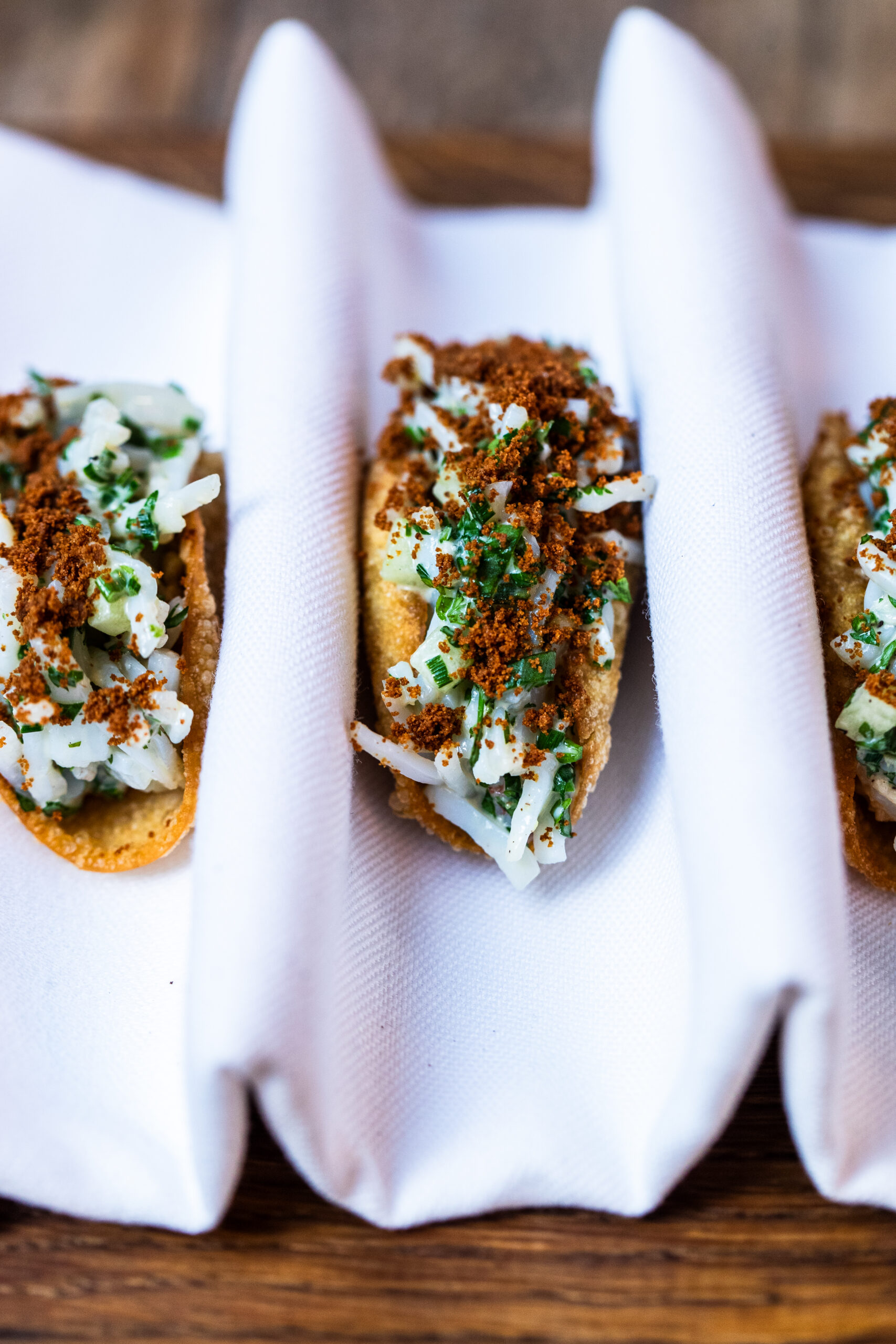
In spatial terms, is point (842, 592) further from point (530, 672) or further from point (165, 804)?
point (165, 804)

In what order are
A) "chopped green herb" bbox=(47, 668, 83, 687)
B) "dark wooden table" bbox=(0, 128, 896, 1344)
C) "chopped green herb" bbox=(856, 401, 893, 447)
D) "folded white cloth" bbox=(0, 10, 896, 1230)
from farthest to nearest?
"chopped green herb" bbox=(856, 401, 893, 447) → "chopped green herb" bbox=(47, 668, 83, 687) → "dark wooden table" bbox=(0, 128, 896, 1344) → "folded white cloth" bbox=(0, 10, 896, 1230)

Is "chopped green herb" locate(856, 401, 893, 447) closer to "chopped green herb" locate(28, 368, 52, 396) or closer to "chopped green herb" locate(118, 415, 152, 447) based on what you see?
"chopped green herb" locate(118, 415, 152, 447)

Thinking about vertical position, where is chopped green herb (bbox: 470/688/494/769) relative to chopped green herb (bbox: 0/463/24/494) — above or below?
below

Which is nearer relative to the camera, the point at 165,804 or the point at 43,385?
the point at 165,804

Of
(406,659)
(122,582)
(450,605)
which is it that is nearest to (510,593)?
(450,605)

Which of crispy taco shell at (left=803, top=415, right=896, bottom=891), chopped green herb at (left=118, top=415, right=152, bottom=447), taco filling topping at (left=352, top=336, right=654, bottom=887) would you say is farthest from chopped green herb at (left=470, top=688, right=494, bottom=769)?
chopped green herb at (left=118, top=415, right=152, bottom=447)

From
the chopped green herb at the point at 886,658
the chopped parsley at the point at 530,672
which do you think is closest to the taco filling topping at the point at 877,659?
the chopped green herb at the point at 886,658
